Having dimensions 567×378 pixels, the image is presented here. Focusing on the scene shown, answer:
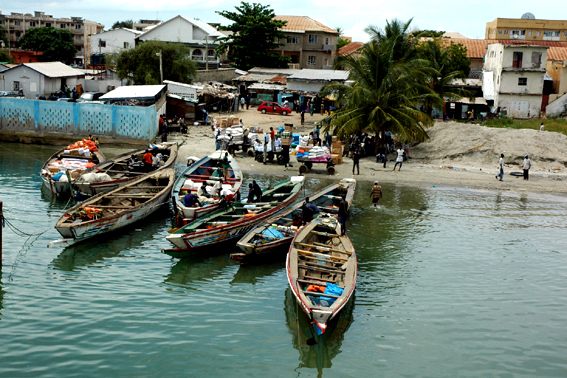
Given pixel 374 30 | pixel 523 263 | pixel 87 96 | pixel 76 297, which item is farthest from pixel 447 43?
pixel 76 297

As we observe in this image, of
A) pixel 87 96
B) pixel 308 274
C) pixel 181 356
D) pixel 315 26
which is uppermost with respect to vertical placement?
pixel 315 26

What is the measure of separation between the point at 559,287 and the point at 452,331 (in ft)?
16.8

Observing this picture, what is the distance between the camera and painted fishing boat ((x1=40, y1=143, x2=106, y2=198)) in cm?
2253

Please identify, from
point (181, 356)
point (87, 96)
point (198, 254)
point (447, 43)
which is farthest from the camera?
point (447, 43)

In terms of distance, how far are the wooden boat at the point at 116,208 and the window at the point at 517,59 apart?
113ft

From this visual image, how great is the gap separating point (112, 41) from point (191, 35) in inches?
635

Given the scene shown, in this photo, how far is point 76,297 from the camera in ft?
46.2

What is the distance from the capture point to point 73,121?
35.2m

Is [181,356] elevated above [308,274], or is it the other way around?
[308,274]

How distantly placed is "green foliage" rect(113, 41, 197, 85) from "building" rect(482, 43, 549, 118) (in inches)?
Result: 1056

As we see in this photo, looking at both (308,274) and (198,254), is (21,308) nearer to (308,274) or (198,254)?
(198,254)

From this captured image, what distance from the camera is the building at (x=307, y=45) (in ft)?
221

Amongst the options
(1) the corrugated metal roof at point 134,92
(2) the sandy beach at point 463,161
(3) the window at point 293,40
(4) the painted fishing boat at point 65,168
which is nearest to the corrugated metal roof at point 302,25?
(3) the window at point 293,40

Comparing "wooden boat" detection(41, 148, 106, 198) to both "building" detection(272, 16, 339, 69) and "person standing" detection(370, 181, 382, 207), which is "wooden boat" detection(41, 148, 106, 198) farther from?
"building" detection(272, 16, 339, 69)
